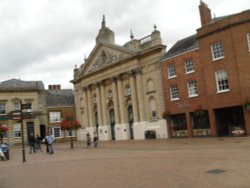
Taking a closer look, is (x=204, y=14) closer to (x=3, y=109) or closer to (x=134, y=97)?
(x=134, y=97)

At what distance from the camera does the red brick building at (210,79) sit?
99.5 ft

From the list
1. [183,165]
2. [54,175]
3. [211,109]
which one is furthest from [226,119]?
[54,175]

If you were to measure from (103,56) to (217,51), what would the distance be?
21.1 metres

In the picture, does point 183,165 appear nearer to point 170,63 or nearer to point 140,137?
point 170,63

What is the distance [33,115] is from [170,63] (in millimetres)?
Answer: 26922

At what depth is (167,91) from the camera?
3809cm

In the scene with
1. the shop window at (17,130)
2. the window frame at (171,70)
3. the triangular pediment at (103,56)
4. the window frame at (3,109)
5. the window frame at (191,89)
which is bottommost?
the shop window at (17,130)

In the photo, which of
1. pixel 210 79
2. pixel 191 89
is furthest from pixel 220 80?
pixel 191 89

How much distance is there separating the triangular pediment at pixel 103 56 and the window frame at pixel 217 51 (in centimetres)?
1302

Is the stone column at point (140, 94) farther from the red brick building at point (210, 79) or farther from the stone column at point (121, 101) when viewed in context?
the red brick building at point (210, 79)

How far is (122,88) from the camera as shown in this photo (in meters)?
45.3

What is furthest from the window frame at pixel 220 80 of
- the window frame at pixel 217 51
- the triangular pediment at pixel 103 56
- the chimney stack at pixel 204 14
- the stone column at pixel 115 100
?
the stone column at pixel 115 100

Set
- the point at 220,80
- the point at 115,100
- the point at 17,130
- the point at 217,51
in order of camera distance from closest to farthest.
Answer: the point at 220,80, the point at 217,51, the point at 115,100, the point at 17,130

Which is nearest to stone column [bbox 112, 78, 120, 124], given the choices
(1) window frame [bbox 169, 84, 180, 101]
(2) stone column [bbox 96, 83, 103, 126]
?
(2) stone column [bbox 96, 83, 103, 126]
